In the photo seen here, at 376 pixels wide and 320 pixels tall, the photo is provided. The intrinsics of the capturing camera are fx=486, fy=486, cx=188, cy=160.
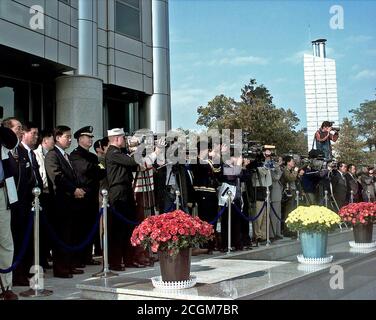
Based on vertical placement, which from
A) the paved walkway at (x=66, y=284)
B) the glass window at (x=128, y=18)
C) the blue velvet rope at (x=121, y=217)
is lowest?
the paved walkway at (x=66, y=284)

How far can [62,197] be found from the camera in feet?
20.8

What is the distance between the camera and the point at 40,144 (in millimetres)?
7113

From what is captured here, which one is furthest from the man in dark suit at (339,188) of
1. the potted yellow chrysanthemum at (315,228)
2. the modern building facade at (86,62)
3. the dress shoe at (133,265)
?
the modern building facade at (86,62)

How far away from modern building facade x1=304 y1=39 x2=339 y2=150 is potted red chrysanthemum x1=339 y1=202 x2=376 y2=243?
8.98 m

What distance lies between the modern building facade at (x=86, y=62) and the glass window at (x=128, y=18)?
36mm

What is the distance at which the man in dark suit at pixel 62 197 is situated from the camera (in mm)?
6289

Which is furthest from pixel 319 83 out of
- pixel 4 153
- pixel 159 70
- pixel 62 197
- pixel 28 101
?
pixel 4 153

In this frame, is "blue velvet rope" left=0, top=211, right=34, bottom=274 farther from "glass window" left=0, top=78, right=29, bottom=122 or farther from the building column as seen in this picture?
the building column

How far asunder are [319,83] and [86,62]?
27.5 ft

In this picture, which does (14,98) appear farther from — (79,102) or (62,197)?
(62,197)

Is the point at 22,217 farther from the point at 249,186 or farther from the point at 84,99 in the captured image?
the point at 84,99

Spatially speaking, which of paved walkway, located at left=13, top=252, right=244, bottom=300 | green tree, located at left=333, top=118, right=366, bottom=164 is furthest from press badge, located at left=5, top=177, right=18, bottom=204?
green tree, located at left=333, top=118, right=366, bottom=164

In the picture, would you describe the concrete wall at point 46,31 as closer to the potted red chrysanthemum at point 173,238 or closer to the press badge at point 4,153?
the press badge at point 4,153
